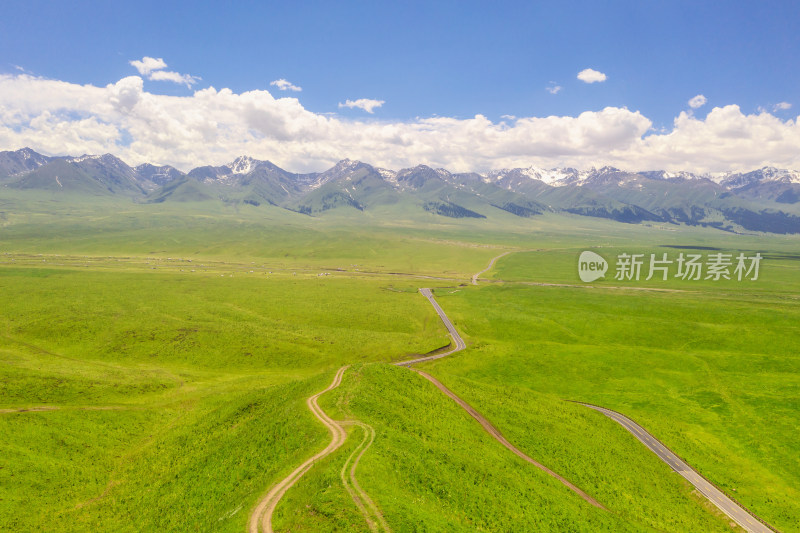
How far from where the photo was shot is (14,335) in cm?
11425

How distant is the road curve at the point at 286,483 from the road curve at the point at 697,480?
5599 cm

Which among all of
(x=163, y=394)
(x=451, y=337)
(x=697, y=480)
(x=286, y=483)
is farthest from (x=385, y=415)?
(x=451, y=337)

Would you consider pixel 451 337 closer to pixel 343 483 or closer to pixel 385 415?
pixel 385 415

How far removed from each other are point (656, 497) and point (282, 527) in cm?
5255

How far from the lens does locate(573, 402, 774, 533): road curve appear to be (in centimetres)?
5262

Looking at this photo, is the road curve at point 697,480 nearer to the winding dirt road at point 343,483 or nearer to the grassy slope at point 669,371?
the grassy slope at point 669,371

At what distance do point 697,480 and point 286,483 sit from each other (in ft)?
211

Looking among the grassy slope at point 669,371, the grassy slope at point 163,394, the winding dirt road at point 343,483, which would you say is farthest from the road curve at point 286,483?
the grassy slope at point 669,371

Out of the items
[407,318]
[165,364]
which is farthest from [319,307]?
[165,364]

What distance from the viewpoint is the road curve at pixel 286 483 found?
33250 millimetres

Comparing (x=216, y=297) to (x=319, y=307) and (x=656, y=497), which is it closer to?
(x=319, y=307)

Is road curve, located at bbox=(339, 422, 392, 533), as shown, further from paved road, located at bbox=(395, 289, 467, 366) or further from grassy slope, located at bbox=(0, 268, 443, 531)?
paved road, located at bbox=(395, 289, 467, 366)

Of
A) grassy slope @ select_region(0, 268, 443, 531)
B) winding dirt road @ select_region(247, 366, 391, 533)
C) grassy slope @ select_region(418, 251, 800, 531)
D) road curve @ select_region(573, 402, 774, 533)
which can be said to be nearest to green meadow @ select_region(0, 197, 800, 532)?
grassy slope @ select_region(0, 268, 443, 531)

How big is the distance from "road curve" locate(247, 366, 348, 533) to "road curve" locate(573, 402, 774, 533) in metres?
56.0
